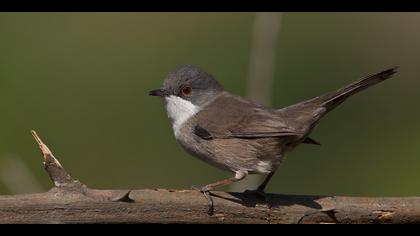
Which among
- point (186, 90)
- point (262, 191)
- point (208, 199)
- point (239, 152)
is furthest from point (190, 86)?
point (208, 199)

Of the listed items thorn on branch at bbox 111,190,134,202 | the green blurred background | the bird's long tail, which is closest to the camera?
thorn on branch at bbox 111,190,134,202

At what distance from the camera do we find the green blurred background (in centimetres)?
698

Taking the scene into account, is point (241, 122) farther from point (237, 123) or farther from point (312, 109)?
point (312, 109)

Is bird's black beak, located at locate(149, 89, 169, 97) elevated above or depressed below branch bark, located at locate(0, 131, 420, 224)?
above

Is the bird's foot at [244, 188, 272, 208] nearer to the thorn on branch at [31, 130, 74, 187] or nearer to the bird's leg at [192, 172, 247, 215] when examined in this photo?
the bird's leg at [192, 172, 247, 215]

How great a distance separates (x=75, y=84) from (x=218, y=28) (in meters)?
2.18

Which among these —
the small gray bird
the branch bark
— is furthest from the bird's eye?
the branch bark

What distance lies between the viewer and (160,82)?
798 cm

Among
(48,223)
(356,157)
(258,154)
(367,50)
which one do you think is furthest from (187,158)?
(48,223)

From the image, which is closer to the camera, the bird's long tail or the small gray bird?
the small gray bird

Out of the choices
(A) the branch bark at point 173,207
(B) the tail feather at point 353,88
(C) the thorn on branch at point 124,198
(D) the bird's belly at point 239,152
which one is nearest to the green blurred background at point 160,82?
(D) the bird's belly at point 239,152

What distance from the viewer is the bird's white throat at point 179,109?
5489 millimetres

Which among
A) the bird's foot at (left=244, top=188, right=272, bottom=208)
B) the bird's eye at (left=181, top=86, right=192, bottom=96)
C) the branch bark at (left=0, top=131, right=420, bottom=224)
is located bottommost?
the branch bark at (left=0, top=131, right=420, bottom=224)

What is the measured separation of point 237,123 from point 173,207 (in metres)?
1.34
